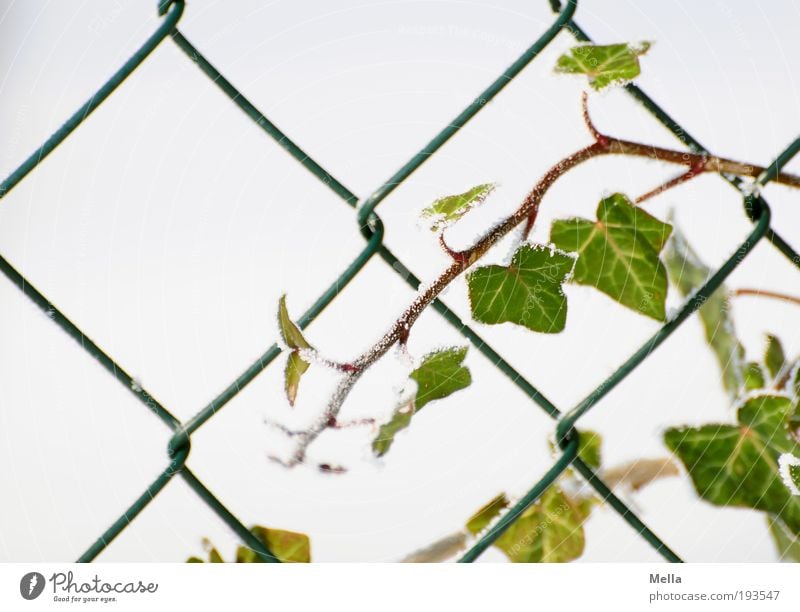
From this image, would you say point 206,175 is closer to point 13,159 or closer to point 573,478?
point 13,159

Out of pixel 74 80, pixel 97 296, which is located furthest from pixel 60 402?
pixel 74 80

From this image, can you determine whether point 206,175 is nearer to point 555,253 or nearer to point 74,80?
point 74,80

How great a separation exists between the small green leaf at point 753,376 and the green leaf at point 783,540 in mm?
79

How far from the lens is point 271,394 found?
1.42ft

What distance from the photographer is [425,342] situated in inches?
17.1

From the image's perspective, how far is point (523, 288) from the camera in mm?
434

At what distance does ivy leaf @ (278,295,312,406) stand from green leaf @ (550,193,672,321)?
15 centimetres

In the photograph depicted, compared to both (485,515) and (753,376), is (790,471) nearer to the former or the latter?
(753,376)

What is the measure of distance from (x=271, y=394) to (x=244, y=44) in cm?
20

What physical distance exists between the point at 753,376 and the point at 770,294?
53mm

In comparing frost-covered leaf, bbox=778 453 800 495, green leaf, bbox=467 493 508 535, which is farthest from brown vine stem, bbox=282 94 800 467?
frost-covered leaf, bbox=778 453 800 495

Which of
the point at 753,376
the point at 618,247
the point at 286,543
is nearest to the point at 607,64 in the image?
the point at 618,247

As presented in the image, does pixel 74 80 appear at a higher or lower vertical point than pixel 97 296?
higher

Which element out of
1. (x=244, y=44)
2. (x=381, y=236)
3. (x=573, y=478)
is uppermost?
(x=244, y=44)
